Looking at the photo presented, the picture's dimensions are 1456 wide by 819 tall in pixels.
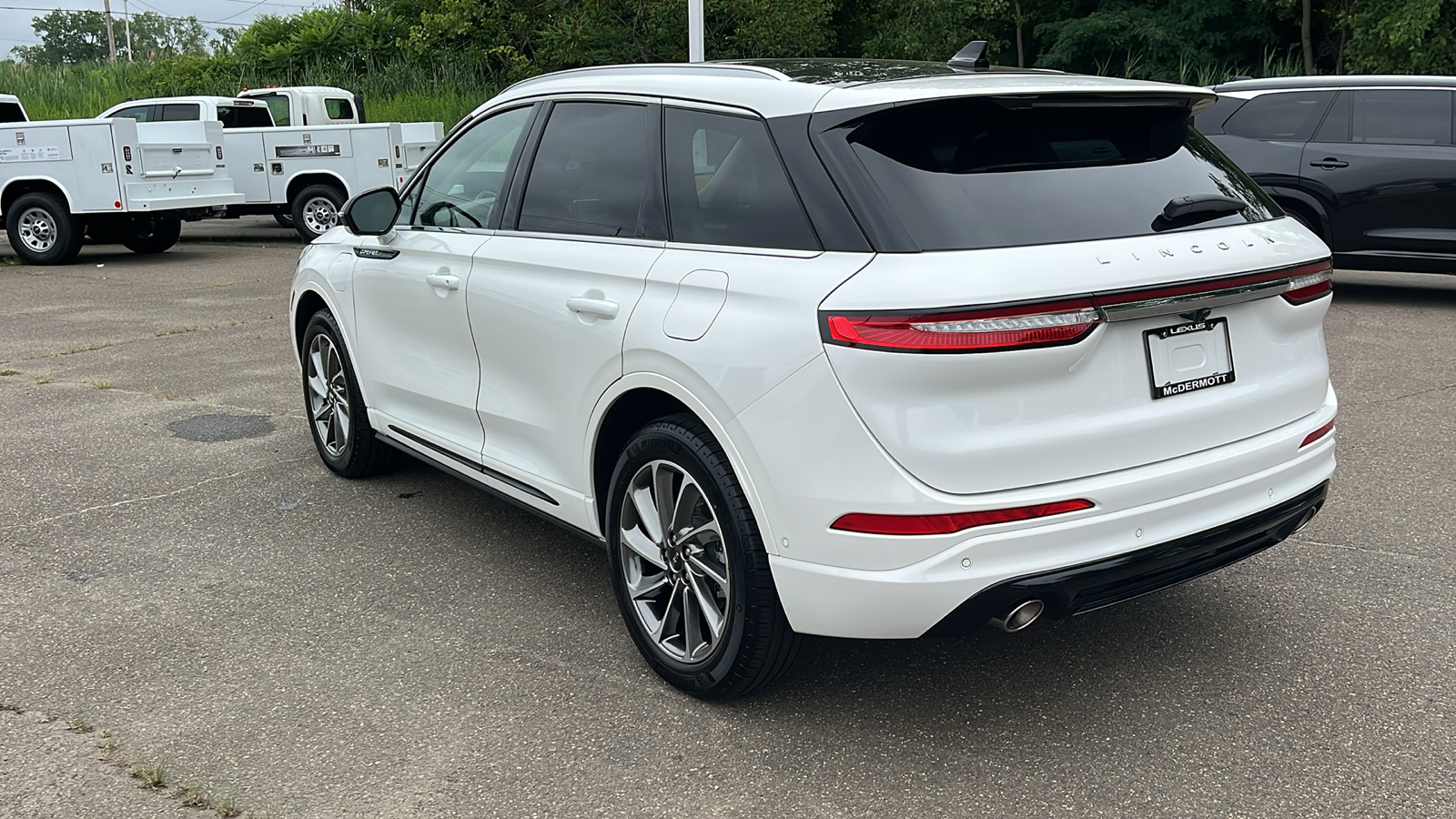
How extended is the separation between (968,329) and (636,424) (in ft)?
3.97

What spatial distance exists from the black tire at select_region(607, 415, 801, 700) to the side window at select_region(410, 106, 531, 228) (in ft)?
4.40

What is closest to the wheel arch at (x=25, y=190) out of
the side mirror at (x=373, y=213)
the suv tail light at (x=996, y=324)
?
the side mirror at (x=373, y=213)

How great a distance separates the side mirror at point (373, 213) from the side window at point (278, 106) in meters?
15.8

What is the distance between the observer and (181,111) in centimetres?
1792

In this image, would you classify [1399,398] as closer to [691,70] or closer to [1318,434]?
[1318,434]

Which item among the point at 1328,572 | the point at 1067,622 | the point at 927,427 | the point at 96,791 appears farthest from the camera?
the point at 1328,572

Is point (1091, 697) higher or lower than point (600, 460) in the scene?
lower

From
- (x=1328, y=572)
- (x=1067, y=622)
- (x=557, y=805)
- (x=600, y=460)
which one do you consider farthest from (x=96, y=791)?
(x=1328, y=572)

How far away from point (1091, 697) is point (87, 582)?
3501mm

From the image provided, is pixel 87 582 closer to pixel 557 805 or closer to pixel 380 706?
pixel 380 706

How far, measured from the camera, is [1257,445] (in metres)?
3.28

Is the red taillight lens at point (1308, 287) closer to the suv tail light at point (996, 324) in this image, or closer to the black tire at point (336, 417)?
the suv tail light at point (996, 324)

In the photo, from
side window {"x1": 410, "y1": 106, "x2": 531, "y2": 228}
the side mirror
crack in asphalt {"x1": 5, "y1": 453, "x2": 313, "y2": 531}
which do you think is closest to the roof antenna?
side window {"x1": 410, "y1": 106, "x2": 531, "y2": 228}

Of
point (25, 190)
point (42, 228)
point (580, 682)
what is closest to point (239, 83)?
point (25, 190)
